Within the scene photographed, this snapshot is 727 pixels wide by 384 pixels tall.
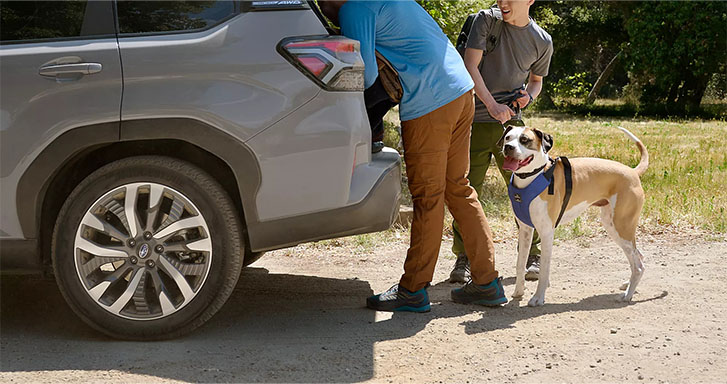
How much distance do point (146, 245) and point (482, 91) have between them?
2.42 metres

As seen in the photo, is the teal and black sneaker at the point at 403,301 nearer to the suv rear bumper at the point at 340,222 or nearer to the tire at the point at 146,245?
the suv rear bumper at the point at 340,222

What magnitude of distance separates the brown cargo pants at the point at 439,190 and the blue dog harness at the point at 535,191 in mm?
255

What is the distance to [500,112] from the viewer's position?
5.12m

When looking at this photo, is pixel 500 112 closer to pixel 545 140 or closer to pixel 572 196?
pixel 545 140

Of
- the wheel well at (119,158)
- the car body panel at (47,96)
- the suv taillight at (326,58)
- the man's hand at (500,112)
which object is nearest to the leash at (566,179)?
the man's hand at (500,112)

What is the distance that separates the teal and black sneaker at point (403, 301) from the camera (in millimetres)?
4672

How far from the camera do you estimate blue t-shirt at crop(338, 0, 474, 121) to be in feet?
13.7

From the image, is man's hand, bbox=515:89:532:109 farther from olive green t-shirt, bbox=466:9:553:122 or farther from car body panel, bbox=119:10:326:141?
A: car body panel, bbox=119:10:326:141

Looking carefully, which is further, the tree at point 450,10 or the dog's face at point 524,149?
the tree at point 450,10

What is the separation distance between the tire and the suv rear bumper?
163 millimetres

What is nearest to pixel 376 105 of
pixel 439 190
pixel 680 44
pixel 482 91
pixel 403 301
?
pixel 439 190

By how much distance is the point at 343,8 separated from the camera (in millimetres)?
4246

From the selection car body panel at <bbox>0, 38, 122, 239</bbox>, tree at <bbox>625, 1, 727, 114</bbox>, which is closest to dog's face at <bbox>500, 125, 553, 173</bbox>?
car body panel at <bbox>0, 38, 122, 239</bbox>

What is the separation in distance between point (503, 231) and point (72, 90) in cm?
428
